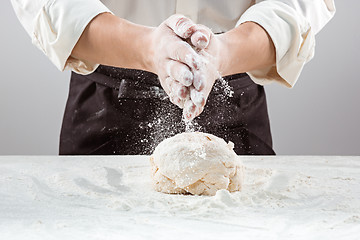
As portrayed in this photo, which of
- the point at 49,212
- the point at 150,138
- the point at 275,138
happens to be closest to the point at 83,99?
the point at 150,138

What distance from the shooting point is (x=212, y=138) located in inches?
44.9

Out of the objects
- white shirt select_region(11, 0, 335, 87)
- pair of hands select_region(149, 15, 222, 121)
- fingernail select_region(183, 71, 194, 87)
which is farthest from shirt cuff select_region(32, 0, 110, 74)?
fingernail select_region(183, 71, 194, 87)

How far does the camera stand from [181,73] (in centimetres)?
89

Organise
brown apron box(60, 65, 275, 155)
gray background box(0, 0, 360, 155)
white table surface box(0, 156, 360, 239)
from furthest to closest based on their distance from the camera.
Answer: gray background box(0, 0, 360, 155) → brown apron box(60, 65, 275, 155) → white table surface box(0, 156, 360, 239)

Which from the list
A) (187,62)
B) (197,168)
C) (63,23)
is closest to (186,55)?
(187,62)

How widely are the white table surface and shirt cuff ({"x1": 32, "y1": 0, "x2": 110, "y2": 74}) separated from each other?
0.30 m

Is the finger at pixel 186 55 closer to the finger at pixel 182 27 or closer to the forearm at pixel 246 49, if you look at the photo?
the finger at pixel 182 27

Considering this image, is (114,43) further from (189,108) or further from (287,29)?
(287,29)

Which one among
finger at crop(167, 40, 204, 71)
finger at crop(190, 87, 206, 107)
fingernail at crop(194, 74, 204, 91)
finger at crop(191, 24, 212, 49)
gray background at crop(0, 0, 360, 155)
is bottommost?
gray background at crop(0, 0, 360, 155)

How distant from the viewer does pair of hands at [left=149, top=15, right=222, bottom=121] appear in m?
0.89

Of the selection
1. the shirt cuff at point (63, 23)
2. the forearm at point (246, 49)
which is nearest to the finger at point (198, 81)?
the forearm at point (246, 49)

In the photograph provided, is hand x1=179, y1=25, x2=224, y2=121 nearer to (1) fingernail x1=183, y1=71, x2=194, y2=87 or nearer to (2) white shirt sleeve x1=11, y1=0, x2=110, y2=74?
(1) fingernail x1=183, y1=71, x2=194, y2=87

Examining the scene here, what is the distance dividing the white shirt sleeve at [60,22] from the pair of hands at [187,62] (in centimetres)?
27

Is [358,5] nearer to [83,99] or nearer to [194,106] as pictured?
[83,99]
